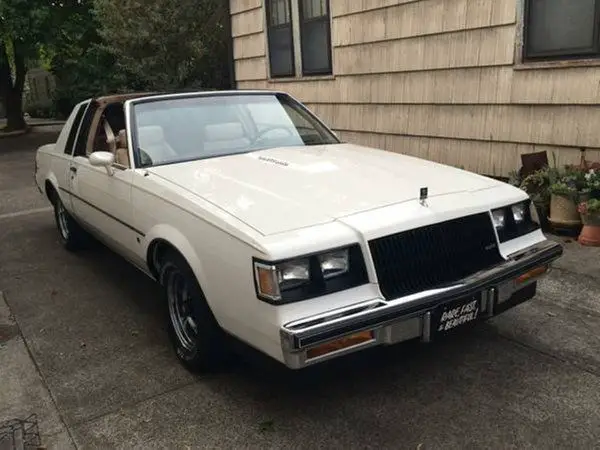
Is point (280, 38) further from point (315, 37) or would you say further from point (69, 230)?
point (69, 230)

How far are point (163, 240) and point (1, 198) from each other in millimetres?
6831

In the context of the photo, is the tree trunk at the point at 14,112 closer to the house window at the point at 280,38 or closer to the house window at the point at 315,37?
the house window at the point at 280,38

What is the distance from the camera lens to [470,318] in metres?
2.89

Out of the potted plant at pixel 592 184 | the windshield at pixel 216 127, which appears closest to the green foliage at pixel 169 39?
the windshield at pixel 216 127

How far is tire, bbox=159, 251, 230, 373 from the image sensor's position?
3047 mm

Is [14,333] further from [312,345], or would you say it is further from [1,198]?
[1,198]

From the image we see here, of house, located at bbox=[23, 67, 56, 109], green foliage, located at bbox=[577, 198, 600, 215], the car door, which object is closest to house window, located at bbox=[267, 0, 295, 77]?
Answer: the car door

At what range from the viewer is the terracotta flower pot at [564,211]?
5047mm

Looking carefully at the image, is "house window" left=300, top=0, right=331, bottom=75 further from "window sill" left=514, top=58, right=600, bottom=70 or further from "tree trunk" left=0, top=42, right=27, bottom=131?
"tree trunk" left=0, top=42, right=27, bottom=131

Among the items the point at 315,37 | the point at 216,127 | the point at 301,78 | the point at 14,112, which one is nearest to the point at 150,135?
the point at 216,127

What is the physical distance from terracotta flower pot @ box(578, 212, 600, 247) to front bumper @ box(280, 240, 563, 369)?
7.01 feet

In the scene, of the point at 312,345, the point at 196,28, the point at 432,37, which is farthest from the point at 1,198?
the point at 312,345

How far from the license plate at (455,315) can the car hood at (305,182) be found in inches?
22.7

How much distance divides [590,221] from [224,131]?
3.09 m
